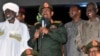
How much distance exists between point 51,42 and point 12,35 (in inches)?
24.3

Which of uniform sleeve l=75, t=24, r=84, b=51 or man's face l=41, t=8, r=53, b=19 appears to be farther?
uniform sleeve l=75, t=24, r=84, b=51

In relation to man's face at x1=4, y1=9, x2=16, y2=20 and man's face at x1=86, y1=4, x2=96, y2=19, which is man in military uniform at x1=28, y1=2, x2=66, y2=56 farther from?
man's face at x1=86, y1=4, x2=96, y2=19

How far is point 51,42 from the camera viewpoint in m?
6.10

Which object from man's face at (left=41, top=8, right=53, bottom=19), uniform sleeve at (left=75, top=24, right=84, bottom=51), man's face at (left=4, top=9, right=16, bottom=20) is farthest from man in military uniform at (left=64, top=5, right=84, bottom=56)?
man's face at (left=4, top=9, right=16, bottom=20)

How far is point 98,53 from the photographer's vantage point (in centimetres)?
500

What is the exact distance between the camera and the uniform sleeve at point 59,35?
6.02 meters

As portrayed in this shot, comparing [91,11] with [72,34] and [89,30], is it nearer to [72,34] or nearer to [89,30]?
[89,30]

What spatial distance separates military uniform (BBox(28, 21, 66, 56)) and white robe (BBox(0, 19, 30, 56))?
0.17 meters

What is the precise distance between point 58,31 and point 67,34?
1.95 feet

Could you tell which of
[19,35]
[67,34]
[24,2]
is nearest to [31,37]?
[19,35]

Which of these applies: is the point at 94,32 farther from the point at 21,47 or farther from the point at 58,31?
the point at 21,47

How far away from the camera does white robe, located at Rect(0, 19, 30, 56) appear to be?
20.2 ft

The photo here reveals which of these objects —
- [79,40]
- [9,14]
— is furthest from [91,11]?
[9,14]

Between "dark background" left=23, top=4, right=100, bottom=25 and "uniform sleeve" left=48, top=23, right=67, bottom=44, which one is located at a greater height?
"dark background" left=23, top=4, right=100, bottom=25
